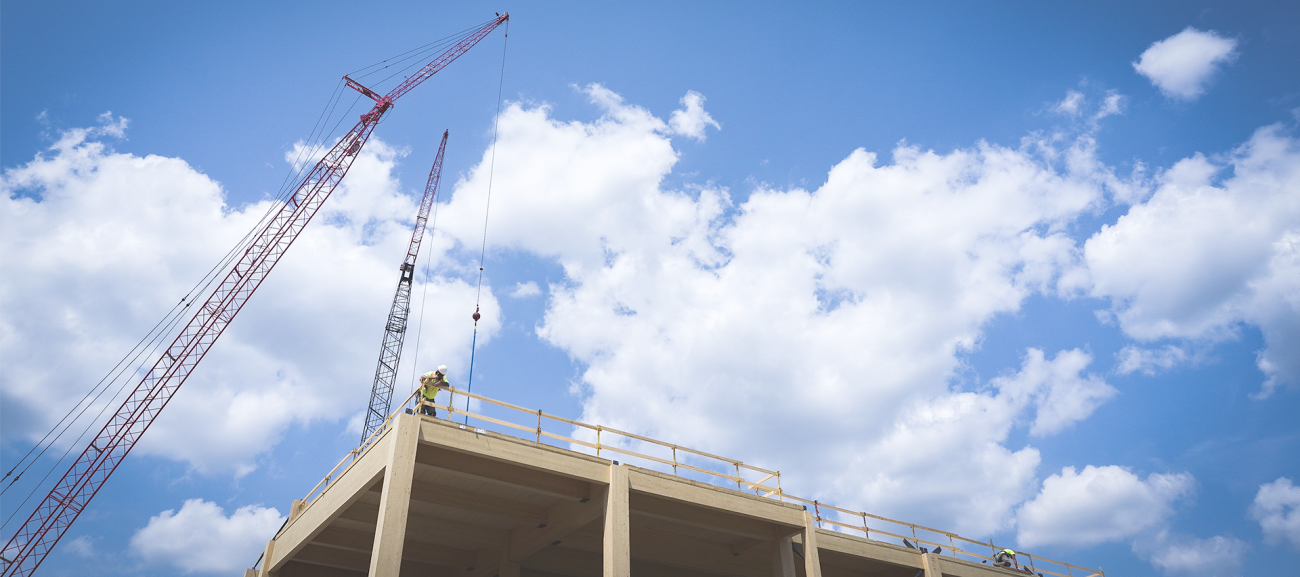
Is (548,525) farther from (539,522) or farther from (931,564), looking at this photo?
(931,564)

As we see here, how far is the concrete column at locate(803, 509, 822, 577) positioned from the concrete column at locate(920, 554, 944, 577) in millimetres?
7040

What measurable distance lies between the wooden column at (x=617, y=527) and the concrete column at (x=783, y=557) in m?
6.85

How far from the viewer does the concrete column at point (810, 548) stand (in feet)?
83.1

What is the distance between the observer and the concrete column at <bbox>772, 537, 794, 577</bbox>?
85.6ft

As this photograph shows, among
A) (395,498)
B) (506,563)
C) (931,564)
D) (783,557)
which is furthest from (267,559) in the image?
(931,564)

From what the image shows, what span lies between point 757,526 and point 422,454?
1221cm

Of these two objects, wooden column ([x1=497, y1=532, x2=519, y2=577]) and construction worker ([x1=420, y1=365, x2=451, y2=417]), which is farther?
wooden column ([x1=497, y1=532, x2=519, y2=577])

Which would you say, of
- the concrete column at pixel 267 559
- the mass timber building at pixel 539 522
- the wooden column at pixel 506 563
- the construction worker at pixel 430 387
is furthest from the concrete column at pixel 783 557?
the concrete column at pixel 267 559

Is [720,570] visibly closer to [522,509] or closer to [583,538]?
[583,538]

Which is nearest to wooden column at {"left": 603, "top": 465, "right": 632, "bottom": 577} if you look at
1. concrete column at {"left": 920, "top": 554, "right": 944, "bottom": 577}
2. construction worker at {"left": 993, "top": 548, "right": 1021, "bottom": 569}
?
concrete column at {"left": 920, "top": 554, "right": 944, "bottom": 577}

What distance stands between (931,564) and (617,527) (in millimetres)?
15980

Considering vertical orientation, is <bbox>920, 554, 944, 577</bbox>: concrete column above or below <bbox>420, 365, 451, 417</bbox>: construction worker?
below

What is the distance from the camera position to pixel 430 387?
872 inches

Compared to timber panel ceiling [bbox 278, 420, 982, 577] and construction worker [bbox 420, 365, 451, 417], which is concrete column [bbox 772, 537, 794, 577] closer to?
timber panel ceiling [bbox 278, 420, 982, 577]
